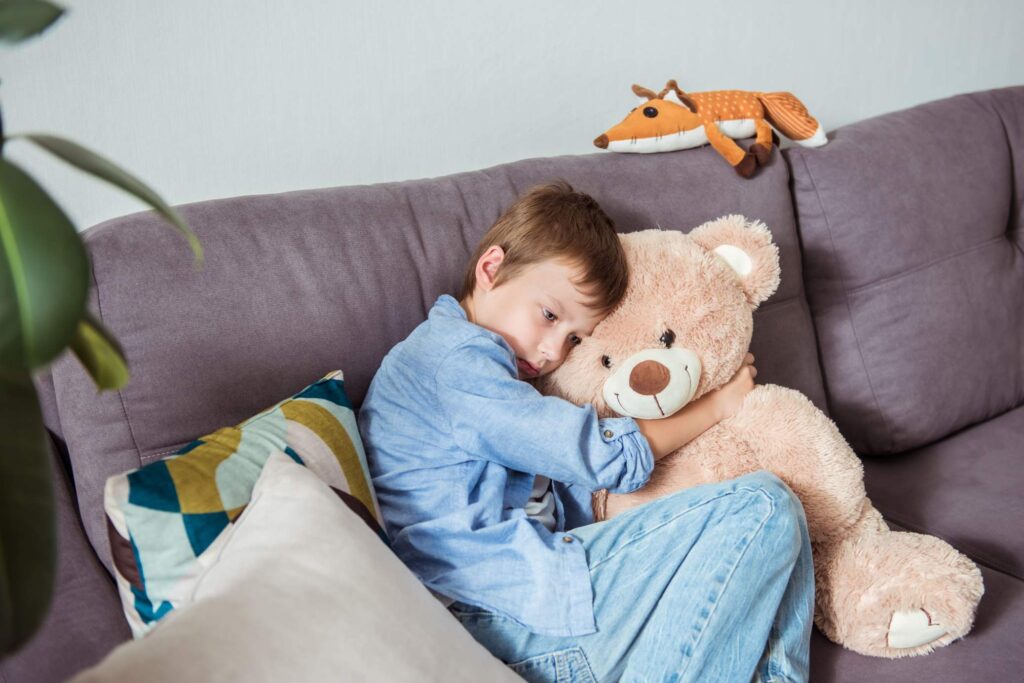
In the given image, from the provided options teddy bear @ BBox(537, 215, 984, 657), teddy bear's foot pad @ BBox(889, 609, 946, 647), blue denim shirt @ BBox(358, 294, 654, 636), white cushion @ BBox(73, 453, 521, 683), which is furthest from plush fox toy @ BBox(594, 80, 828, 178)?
white cushion @ BBox(73, 453, 521, 683)

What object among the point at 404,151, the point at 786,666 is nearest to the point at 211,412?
the point at 404,151

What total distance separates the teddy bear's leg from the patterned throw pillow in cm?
62

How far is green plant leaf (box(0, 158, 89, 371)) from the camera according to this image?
0.47 meters

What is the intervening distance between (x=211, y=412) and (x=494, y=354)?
1.10 ft

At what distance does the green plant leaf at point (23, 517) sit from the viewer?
464mm

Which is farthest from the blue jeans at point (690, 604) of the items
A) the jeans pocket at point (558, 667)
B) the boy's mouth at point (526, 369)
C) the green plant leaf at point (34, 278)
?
the green plant leaf at point (34, 278)

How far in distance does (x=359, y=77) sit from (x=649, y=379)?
692 mm

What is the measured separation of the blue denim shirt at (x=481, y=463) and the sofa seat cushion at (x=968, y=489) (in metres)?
0.58

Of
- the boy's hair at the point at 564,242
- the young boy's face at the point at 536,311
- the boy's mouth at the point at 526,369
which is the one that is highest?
the boy's hair at the point at 564,242

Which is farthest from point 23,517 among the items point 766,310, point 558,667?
point 766,310

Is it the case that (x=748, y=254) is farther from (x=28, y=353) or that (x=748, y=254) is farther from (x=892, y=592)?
(x=28, y=353)

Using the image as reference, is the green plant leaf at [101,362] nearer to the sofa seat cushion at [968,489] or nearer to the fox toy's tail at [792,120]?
the sofa seat cushion at [968,489]

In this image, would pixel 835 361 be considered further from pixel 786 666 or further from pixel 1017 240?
pixel 786 666

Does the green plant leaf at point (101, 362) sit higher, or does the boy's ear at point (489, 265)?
the green plant leaf at point (101, 362)
